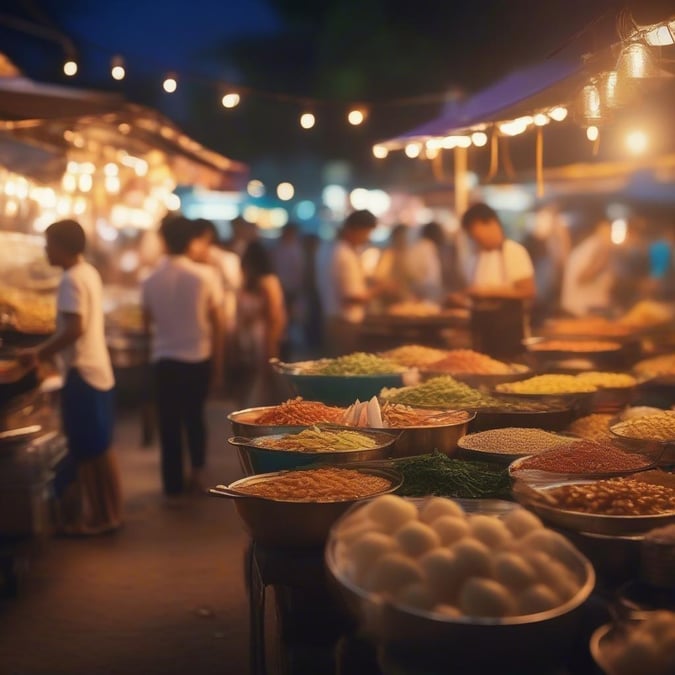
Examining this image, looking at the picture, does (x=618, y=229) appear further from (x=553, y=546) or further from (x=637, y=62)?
(x=553, y=546)

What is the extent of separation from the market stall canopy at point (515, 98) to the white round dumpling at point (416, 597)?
11.8 ft

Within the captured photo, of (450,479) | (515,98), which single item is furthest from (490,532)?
(515,98)

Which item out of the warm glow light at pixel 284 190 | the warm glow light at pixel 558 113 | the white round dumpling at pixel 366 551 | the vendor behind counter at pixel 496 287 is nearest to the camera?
the white round dumpling at pixel 366 551

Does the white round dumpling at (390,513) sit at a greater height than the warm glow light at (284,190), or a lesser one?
lesser

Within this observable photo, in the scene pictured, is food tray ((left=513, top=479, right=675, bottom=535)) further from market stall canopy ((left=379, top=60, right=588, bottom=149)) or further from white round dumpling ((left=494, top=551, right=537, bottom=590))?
market stall canopy ((left=379, top=60, right=588, bottom=149))

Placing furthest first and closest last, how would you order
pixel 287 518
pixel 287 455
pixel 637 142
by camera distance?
pixel 637 142 → pixel 287 455 → pixel 287 518

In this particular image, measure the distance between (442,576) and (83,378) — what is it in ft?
15.7

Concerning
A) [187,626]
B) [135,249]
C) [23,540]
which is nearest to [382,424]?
[187,626]

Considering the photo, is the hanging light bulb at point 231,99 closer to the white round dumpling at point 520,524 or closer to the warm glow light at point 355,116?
the warm glow light at point 355,116

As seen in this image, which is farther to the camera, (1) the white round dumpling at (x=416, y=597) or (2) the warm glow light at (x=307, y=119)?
(2) the warm glow light at (x=307, y=119)

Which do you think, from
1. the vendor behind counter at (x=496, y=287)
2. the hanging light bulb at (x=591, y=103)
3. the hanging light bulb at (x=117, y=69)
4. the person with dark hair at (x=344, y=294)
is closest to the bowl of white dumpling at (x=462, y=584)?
the hanging light bulb at (x=591, y=103)

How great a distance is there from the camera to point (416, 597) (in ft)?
7.80

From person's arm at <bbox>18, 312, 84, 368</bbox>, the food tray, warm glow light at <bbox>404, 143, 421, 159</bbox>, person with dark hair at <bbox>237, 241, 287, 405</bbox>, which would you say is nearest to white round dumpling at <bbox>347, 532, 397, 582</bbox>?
the food tray

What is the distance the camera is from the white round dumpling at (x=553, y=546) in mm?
2546
